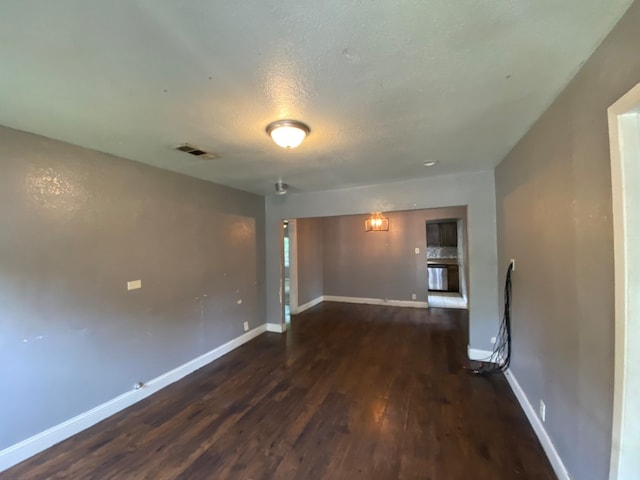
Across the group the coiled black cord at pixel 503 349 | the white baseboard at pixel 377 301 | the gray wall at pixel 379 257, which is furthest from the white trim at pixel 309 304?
the coiled black cord at pixel 503 349

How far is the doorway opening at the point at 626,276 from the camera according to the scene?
41.4 inches

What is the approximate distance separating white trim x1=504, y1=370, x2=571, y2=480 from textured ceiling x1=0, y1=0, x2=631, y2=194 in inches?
87.1

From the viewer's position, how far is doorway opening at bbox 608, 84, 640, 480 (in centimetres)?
105

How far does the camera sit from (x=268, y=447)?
6.79 feet

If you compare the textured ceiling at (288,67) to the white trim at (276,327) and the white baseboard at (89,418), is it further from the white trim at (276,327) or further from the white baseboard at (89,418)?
the white trim at (276,327)

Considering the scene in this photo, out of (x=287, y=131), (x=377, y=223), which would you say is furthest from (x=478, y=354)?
(x=287, y=131)

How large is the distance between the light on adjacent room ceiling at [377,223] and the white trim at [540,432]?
3.77m

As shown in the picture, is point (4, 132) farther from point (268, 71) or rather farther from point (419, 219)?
point (419, 219)

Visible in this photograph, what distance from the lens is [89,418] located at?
2.34 m

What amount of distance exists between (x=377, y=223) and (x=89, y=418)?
5.31m

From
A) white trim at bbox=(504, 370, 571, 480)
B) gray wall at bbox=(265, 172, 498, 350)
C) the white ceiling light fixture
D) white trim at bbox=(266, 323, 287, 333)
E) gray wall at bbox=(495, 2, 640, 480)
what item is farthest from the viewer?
white trim at bbox=(266, 323, 287, 333)

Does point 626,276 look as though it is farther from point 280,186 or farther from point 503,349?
point 280,186

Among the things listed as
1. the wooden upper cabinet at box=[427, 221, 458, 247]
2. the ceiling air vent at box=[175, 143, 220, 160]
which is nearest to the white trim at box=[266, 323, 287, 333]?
the ceiling air vent at box=[175, 143, 220, 160]

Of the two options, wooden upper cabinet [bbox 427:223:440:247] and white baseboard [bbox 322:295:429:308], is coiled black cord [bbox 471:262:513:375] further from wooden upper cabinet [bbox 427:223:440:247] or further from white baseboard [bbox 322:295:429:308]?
wooden upper cabinet [bbox 427:223:440:247]
